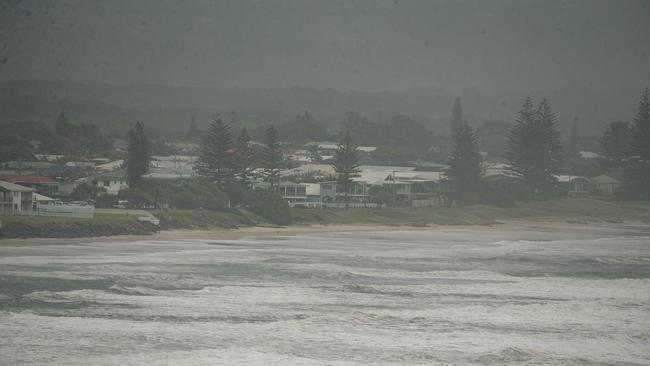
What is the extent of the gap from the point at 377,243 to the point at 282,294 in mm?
28163

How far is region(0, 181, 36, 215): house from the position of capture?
59.1 meters

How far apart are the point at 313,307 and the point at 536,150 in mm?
94683

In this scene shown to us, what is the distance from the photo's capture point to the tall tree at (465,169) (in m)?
109

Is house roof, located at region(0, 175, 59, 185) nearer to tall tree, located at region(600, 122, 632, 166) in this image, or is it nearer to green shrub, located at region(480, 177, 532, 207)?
green shrub, located at region(480, 177, 532, 207)

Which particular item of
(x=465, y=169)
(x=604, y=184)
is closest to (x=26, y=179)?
(x=465, y=169)

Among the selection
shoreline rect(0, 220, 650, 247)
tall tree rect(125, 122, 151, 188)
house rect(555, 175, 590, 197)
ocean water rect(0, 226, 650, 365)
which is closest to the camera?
ocean water rect(0, 226, 650, 365)

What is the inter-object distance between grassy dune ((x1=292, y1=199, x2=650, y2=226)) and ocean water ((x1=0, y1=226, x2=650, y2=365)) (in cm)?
3026

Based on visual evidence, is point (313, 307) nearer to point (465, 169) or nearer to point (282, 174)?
point (465, 169)

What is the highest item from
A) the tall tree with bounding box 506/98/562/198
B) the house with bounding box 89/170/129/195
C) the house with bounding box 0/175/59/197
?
Result: the tall tree with bounding box 506/98/562/198

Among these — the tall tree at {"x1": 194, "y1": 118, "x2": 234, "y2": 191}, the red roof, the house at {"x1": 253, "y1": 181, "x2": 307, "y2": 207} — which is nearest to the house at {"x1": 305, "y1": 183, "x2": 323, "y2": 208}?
the house at {"x1": 253, "y1": 181, "x2": 307, "y2": 207}

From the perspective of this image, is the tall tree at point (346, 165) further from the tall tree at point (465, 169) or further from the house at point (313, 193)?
the tall tree at point (465, 169)

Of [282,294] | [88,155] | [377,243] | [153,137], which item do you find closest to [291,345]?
[282,294]

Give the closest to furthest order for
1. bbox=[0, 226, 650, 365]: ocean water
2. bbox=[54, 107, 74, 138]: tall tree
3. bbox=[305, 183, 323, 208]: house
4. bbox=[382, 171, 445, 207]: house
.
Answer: bbox=[0, 226, 650, 365]: ocean water → bbox=[305, 183, 323, 208]: house → bbox=[382, 171, 445, 207]: house → bbox=[54, 107, 74, 138]: tall tree

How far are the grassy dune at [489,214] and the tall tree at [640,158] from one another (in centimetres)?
754
